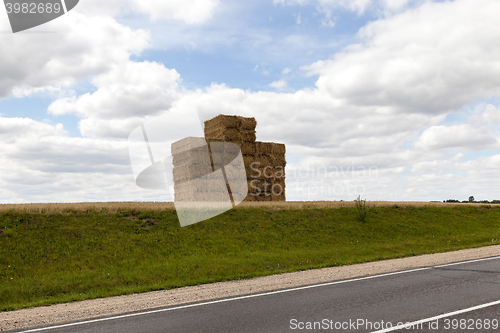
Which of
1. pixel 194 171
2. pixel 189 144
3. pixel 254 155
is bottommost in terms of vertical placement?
pixel 194 171

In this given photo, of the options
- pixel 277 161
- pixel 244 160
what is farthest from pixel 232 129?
pixel 277 161

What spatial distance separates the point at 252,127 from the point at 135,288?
2067cm

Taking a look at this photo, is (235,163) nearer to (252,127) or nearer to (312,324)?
(252,127)

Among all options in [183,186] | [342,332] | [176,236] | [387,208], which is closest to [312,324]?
[342,332]

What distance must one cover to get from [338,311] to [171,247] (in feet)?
40.0

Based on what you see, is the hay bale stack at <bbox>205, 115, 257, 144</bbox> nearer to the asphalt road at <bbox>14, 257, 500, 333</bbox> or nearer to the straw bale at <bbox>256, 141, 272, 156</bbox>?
the straw bale at <bbox>256, 141, 272, 156</bbox>

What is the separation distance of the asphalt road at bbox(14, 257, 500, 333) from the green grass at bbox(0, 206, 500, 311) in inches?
179

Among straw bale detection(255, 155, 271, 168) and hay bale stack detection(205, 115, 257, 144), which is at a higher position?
hay bale stack detection(205, 115, 257, 144)

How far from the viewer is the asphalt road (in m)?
7.49

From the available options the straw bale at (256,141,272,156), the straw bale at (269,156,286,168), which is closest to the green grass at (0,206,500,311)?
the straw bale at (269,156,286,168)

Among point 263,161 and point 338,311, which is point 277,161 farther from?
point 338,311

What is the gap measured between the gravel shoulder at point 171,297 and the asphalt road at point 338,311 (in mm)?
834

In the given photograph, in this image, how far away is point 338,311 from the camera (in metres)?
8.41

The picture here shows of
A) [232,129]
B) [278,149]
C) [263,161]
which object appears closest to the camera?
[232,129]
